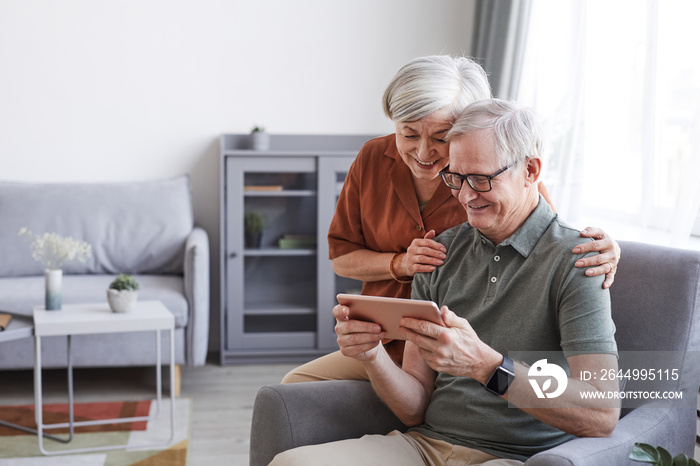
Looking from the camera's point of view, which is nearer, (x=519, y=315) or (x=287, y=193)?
(x=519, y=315)

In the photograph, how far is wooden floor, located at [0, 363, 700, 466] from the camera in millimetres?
2590

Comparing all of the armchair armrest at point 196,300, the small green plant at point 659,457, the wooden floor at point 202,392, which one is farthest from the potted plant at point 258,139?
the small green plant at point 659,457

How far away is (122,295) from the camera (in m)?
2.59

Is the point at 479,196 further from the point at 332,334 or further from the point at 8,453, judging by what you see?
the point at 332,334

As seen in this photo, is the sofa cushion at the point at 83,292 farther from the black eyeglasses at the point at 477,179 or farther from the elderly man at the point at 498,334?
the black eyeglasses at the point at 477,179

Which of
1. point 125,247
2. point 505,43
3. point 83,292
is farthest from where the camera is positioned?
point 125,247

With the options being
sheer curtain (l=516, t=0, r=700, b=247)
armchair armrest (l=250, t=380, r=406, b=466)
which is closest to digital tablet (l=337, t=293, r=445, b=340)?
armchair armrest (l=250, t=380, r=406, b=466)

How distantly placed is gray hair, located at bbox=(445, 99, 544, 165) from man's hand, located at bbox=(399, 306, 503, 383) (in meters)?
0.34

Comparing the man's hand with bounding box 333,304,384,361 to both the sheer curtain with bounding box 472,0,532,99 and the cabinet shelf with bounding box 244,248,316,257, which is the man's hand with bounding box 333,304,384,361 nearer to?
the sheer curtain with bounding box 472,0,532,99

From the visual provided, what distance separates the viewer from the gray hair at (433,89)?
150 cm

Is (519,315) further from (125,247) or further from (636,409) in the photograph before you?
(125,247)

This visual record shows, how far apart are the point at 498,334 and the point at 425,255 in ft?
0.87

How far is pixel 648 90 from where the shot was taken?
7.28 ft

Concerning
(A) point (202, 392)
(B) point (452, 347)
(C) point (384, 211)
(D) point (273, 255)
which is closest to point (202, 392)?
(A) point (202, 392)
